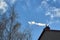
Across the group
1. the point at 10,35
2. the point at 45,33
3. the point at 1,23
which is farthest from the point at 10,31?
the point at 45,33

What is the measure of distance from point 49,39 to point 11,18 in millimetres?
8081

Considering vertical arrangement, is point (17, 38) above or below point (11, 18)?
below

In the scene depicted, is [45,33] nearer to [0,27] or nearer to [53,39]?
[53,39]

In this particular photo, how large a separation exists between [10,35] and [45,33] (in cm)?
679

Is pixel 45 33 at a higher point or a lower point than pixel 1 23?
lower

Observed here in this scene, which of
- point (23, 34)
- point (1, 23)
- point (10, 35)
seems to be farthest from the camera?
point (23, 34)

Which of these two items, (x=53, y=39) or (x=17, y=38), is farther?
(x=17, y=38)

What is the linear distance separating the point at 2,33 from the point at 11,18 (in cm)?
324

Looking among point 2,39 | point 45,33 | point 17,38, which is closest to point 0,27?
point 2,39

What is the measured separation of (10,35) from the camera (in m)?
30.2

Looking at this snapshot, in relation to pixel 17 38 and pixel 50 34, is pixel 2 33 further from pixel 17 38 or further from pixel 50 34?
pixel 50 34

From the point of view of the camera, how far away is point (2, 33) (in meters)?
28.7

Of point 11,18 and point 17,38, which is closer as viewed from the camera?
point 11,18

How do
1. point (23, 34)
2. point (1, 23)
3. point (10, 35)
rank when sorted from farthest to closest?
point (23, 34)
point (10, 35)
point (1, 23)
